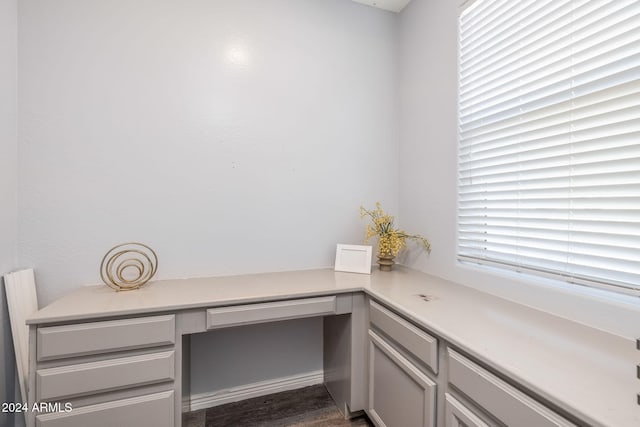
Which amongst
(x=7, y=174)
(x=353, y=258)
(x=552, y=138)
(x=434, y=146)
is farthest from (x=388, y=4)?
(x=7, y=174)

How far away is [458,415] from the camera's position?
3.11 feet

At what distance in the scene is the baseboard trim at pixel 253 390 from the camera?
1785mm

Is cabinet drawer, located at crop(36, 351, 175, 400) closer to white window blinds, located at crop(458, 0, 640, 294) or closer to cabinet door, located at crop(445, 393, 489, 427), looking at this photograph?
cabinet door, located at crop(445, 393, 489, 427)

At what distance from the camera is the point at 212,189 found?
1.80 m

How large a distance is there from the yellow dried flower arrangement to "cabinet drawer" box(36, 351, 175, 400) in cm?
138

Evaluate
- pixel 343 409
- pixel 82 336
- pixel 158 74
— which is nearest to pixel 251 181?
pixel 158 74

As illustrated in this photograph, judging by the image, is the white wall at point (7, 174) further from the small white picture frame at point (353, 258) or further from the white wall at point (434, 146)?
the white wall at point (434, 146)

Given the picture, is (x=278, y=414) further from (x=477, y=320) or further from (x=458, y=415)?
(x=477, y=320)

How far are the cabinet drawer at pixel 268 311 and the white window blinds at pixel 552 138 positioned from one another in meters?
0.89

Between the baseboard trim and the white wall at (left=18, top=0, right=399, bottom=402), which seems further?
the baseboard trim

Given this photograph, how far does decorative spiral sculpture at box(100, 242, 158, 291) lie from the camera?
1566mm

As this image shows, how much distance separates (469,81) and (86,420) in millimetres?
2469

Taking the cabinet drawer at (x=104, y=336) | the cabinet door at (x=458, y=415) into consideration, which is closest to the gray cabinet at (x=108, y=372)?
the cabinet drawer at (x=104, y=336)

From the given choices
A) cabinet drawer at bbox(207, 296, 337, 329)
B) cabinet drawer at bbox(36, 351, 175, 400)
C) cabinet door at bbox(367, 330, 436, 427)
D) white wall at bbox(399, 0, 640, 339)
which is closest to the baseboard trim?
cabinet door at bbox(367, 330, 436, 427)
